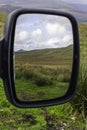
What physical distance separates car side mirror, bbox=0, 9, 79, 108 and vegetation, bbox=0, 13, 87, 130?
5162mm

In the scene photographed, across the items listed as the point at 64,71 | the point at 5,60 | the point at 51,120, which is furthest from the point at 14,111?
the point at 5,60

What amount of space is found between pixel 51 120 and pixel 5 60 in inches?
268

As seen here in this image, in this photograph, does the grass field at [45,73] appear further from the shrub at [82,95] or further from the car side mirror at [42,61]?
the shrub at [82,95]

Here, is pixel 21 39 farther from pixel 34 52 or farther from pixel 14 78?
pixel 14 78

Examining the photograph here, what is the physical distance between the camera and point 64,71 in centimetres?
258

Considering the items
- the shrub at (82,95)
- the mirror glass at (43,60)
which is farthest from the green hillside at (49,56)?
the shrub at (82,95)

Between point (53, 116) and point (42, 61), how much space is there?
6429mm

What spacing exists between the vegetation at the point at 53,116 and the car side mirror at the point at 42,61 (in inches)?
203

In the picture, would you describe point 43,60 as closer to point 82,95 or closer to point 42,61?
point 42,61

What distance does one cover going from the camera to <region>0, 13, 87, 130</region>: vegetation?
8.04m

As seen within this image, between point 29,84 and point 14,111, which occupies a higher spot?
point 29,84

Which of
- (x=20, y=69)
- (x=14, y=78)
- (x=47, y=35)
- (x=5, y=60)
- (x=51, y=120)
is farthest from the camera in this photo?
(x=51, y=120)

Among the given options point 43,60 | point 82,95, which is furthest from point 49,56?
point 82,95

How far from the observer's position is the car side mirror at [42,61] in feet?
7.00
